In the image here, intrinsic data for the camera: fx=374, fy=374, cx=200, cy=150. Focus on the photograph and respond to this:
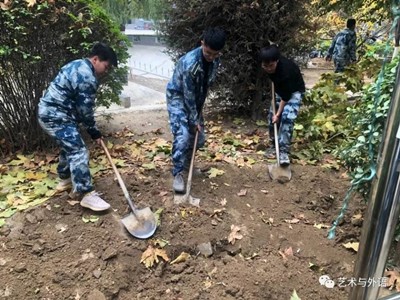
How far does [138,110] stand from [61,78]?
3.65m

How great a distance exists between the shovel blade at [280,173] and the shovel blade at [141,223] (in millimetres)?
1584

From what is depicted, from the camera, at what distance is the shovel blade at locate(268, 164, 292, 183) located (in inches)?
168

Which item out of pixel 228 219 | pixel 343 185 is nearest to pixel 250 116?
pixel 343 185

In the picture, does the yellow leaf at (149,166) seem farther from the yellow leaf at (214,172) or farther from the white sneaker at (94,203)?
the white sneaker at (94,203)

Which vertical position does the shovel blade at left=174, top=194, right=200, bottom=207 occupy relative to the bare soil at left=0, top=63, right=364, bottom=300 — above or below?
above

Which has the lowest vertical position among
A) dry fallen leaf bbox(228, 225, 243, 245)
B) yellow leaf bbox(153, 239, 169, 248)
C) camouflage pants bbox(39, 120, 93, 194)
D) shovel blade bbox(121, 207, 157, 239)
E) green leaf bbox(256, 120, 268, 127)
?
yellow leaf bbox(153, 239, 169, 248)

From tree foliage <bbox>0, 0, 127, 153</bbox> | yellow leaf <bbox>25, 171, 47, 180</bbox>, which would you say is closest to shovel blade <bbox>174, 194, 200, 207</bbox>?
yellow leaf <bbox>25, 171, 47, 180</bbox>

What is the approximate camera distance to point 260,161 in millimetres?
4699

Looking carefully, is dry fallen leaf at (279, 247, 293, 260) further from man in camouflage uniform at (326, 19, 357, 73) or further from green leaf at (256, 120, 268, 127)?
man in camouflage uniform at (326, 19, 357, 73)

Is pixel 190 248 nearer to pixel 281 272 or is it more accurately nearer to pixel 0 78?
pixel 281 272

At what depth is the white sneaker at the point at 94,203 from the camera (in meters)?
3.49

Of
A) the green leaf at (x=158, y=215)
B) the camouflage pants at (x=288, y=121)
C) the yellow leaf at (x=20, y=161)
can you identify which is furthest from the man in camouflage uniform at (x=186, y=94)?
the yellow leaf at (x=20, y=161)

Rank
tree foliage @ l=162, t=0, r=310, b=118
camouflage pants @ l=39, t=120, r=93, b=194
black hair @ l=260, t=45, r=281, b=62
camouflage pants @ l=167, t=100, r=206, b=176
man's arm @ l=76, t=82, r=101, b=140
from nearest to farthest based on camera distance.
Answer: man's arm @ l=76, t=82, r=101, b=140, camouflage pants @ l=39, t=120, r=93, b=194, camouflage pants @ l=167, t=100, r=206, b=176, black hair @ l=260, t=45, r=281, b=62, tree foliage @ l=162, t=0, r=310, b=118

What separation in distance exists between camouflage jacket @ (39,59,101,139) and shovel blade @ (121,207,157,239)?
1004 millimetres
